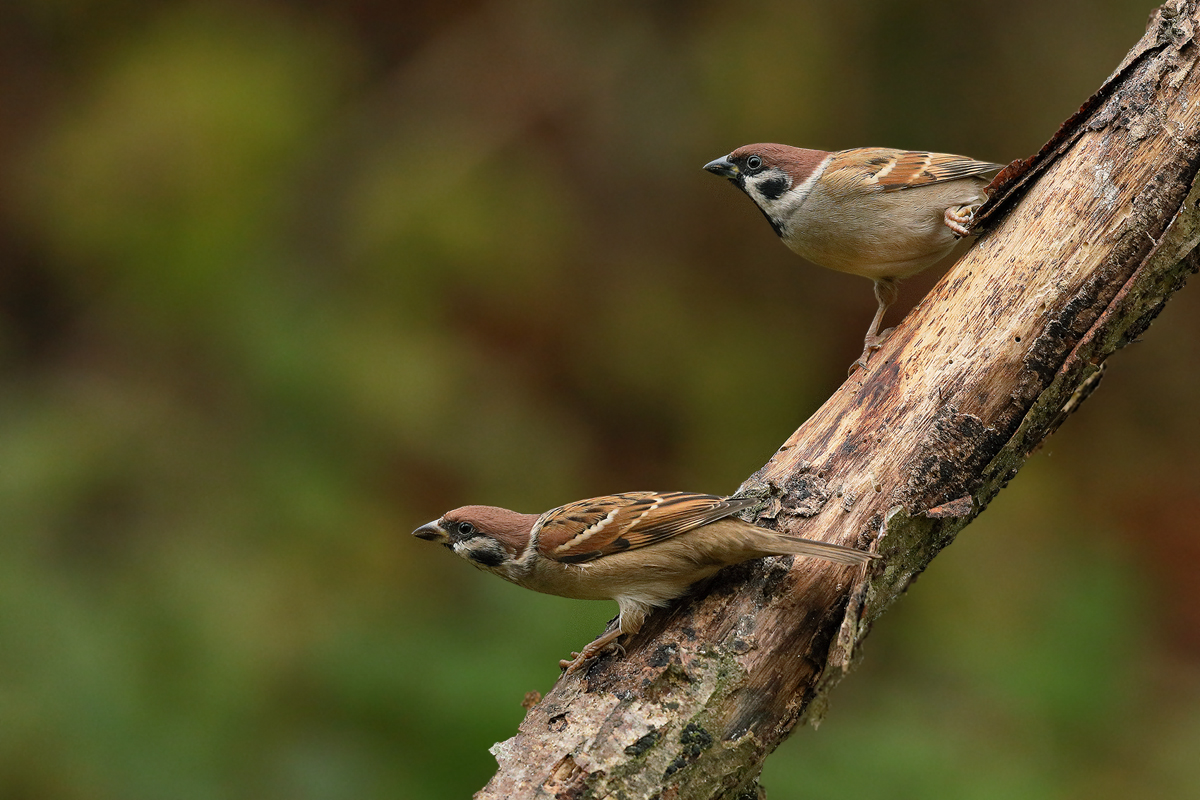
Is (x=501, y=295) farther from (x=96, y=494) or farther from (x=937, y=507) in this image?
(x=937, y=507)

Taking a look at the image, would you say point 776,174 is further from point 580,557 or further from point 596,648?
point 596,648

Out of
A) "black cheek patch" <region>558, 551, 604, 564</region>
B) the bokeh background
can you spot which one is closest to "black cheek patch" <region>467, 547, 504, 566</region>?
"black cheek patch" <region>558, 551, 604, 564</region>

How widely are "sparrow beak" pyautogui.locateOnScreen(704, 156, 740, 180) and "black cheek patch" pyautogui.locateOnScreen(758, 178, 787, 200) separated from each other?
0.58 ft

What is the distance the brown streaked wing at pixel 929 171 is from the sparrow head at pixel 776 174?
0.99ft

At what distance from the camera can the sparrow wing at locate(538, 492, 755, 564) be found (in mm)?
3207

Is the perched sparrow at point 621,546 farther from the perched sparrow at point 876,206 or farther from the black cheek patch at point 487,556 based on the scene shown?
the perched sparrow at point 876,206

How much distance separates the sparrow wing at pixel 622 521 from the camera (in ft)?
10.5

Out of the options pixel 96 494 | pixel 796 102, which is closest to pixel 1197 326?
pixel 796 102

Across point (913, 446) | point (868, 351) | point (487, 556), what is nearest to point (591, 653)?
point (487, 556)

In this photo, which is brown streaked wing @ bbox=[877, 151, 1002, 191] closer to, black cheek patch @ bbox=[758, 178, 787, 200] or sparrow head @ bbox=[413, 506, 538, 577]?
black cheek patch @ bbox=[758, 178, 787, 200]

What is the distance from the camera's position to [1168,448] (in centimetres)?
775

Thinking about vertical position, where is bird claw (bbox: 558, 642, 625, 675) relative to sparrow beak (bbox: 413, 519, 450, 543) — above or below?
below

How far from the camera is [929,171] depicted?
4.07 m

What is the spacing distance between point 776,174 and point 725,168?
28 centimetres
